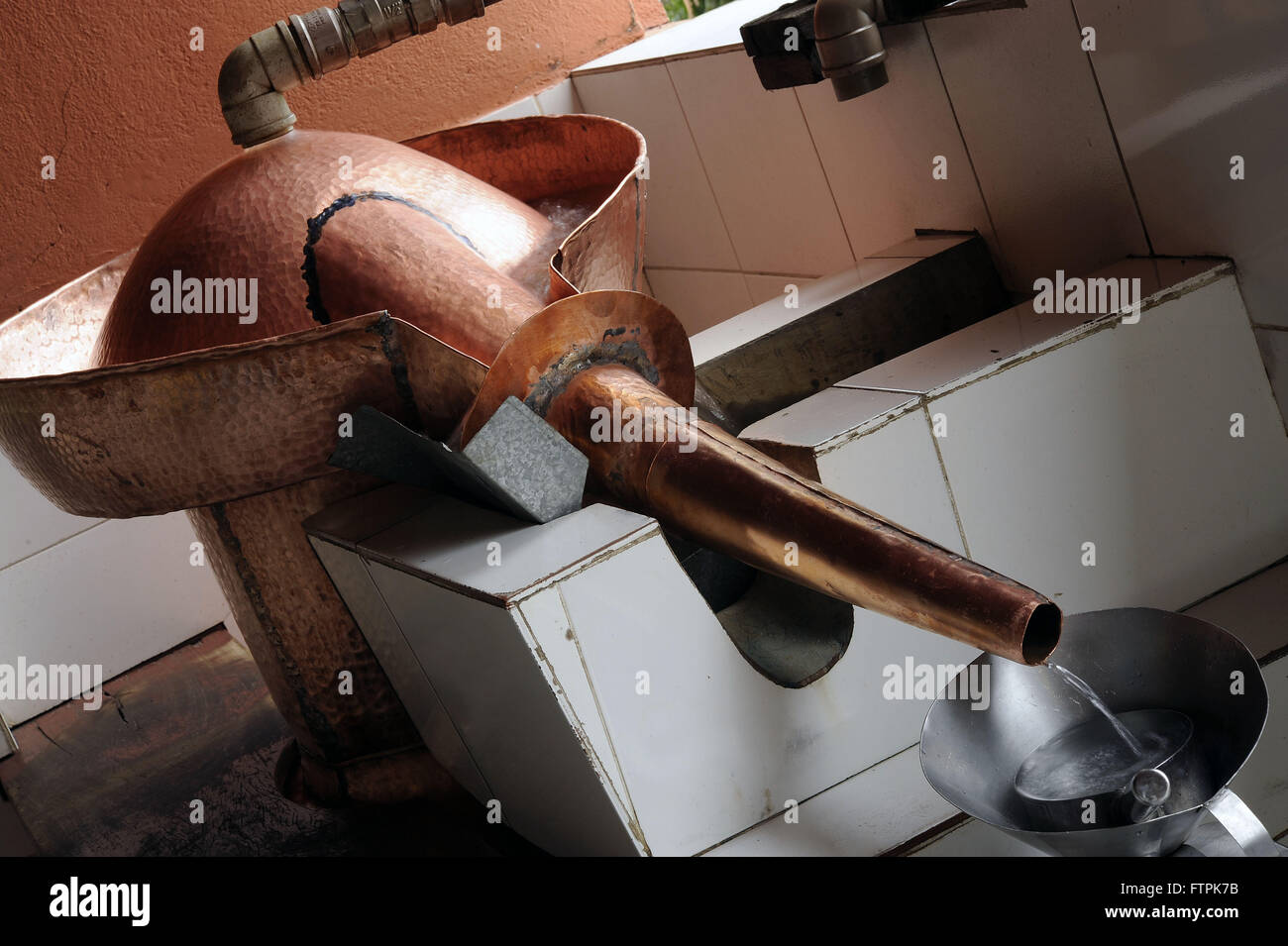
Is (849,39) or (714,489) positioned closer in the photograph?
(714,489)

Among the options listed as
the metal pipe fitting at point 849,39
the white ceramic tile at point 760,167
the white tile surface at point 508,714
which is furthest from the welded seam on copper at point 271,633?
the white ceramic tile at point 760,167

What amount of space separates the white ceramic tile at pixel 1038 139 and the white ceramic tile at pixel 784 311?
14 cm

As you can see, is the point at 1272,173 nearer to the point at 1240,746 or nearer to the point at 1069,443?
the point at 1069,443

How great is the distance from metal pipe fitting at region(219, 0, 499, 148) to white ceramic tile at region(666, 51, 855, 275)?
2.54 ft

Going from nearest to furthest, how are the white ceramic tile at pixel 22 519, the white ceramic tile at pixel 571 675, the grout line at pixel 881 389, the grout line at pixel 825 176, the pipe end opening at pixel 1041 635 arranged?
the pipe end opening at pixel 1041 635 < the white ceramic tile at pixel 571 675 < the grout line at pixel 881 389 < the grout line at pixel 825 176 < the white ceramic tile at pixel 22 519

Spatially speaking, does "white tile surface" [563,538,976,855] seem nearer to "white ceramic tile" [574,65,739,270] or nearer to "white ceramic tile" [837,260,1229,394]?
"white ceramic tile" [837,260,1229,394]

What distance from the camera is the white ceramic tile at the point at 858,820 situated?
1059mm

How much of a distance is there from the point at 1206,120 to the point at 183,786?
4.62 ft

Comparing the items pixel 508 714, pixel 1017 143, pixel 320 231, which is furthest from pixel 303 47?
pixel 1017 143

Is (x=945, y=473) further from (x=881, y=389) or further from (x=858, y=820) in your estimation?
(x=858, y=820)

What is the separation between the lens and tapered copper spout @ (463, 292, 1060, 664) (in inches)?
32.7

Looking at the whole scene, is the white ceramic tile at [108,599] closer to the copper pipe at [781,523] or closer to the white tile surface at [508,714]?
the white tile surface at [508,714]

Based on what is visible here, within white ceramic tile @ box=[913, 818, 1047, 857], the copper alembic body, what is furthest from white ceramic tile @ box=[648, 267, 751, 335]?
white ceramic tile @ box=[913, 818, 1047, 857]

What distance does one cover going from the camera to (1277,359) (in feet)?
4.18
